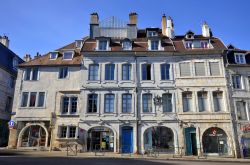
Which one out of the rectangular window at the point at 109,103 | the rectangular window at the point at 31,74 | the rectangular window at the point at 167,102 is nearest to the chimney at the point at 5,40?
the rectangular window at the point at 31,74

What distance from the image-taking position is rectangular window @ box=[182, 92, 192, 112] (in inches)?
928

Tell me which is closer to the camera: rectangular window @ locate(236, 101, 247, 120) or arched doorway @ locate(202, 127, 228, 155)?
arched doorway @ locate(202, 127, 228, 155)

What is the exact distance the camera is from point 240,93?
23.8 m

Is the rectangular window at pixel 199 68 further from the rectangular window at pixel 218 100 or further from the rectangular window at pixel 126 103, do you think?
the rectangular window at pixel 126 103

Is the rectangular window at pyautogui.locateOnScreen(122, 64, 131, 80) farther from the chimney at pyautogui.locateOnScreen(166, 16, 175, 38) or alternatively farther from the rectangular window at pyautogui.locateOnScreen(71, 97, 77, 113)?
the chimney at pyautogui.locateOnScreen(166, 16, 175, 38)

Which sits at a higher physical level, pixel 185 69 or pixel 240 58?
pixel 240 58

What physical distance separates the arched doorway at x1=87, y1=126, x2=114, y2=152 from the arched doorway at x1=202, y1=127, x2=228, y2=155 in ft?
29.7

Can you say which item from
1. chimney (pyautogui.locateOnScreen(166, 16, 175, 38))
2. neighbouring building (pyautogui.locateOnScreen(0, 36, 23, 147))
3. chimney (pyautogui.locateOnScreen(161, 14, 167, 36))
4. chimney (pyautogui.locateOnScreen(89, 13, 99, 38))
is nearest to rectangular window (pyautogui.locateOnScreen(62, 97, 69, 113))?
chimney (pyautogui.locateOnScreen(89, 13, 99, 38))

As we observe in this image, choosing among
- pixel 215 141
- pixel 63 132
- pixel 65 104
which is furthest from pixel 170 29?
pixel 63 132

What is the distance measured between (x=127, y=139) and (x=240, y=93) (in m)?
12.4

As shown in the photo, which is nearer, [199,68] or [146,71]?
[199,68]

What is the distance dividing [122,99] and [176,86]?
18.7 feet

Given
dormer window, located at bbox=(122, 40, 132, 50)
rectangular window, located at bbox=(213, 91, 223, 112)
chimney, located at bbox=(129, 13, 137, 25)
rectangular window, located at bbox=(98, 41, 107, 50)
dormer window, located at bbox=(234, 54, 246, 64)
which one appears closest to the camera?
rectangular window, located at bbox=(213, 91, 223, 112)

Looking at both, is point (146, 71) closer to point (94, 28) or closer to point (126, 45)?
point (126, 45)
